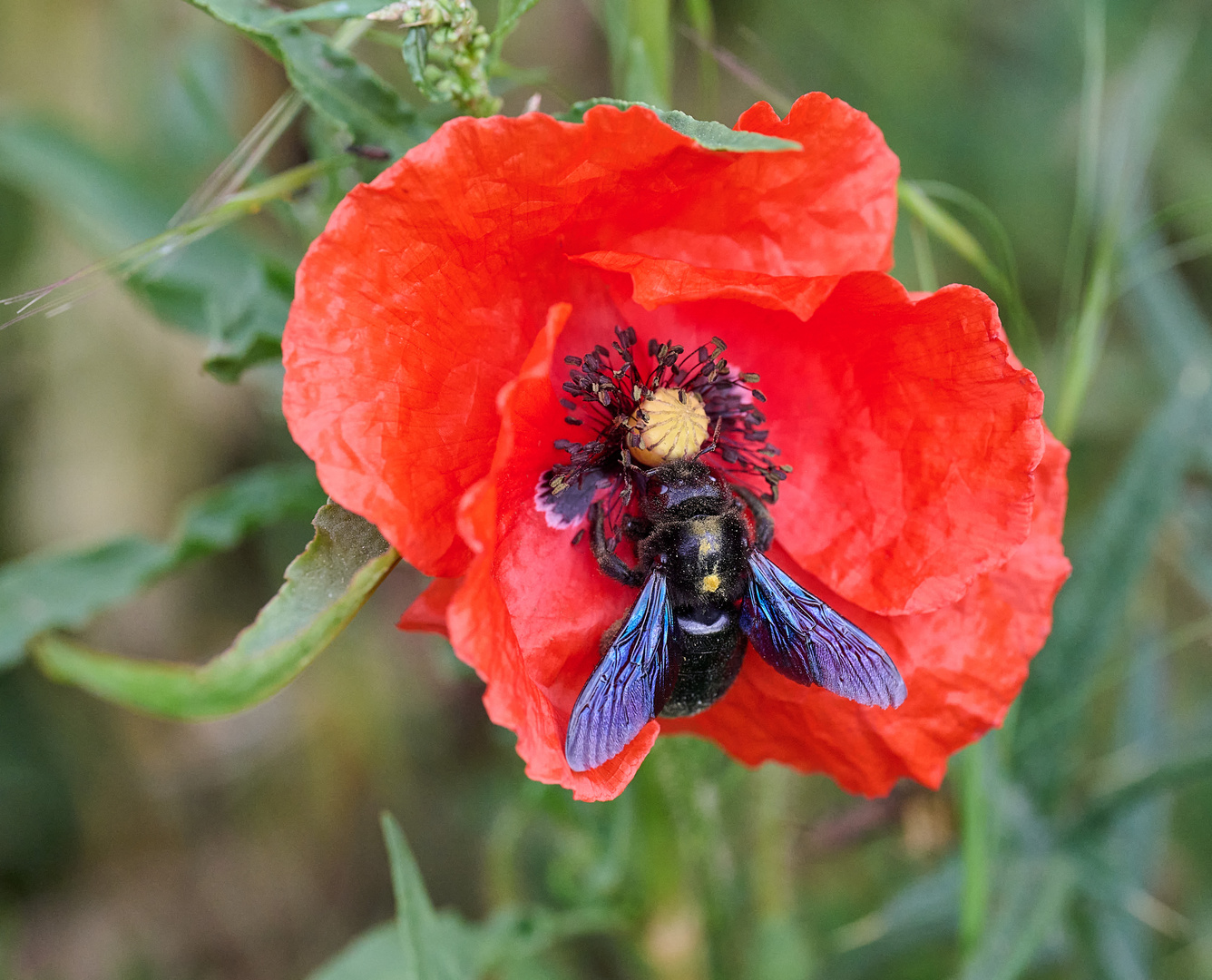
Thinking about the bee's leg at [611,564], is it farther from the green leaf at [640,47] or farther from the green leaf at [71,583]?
the green leaf at [71,583]

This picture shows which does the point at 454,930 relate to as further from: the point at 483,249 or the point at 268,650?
the point at 483,249

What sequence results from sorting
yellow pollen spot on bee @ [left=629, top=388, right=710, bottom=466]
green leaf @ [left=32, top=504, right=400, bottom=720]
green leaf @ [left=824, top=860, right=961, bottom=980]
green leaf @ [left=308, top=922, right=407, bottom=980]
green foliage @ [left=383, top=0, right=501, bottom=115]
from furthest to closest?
green leaf @ [left=824, top=860, right=961, bottom=980] → green leaf @ [left=308, top=922, right=407, bottom=980] → yellow pollen spot on bee @ [left=629, top=388, right=710, bottom=466] → green foliage @ [left=383, top=0, right=501, bottom=115] → green leaf @ [left=32, top=504, right=400, bottom=720]

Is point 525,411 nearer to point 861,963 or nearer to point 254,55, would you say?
point 861,963

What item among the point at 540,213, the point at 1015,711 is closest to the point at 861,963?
the point at 1015,711

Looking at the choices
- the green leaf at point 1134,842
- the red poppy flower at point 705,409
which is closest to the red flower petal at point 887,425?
the red poppy flower at point 705,409

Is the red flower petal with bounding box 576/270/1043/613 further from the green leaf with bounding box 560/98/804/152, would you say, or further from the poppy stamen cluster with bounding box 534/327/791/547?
the green leaf with bounding box 560/98/804/152

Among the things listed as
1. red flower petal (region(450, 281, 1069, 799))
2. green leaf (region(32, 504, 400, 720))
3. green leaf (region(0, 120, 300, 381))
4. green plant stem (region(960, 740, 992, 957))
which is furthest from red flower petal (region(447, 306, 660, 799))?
green plant stem (region(960, 740, 992, 957))

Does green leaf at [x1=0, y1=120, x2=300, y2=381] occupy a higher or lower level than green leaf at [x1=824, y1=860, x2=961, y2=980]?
higher
